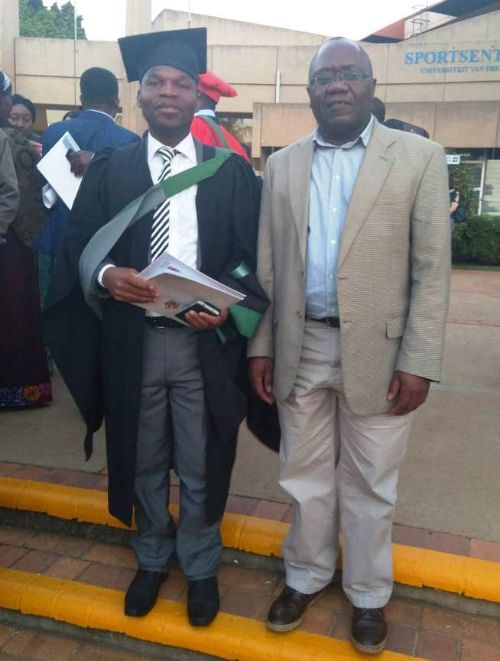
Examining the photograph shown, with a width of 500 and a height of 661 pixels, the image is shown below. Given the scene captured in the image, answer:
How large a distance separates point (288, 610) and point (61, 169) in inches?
103

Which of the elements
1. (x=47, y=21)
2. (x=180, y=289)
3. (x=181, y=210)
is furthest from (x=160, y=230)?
(x=47, y=21)

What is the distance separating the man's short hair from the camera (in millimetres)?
4316

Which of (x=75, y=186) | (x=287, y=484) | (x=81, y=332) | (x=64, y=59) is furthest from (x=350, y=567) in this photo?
(x=64, y=59)

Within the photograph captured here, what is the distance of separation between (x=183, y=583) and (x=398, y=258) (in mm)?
1714

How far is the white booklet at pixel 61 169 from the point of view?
393 cm

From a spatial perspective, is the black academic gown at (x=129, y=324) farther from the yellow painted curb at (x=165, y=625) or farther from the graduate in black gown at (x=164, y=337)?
the yellow painted curb at (x=165, y=625)

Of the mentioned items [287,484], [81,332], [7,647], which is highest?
[81,332]

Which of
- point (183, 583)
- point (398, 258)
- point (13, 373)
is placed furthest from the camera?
point (13, 373)

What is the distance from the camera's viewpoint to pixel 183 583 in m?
3.10

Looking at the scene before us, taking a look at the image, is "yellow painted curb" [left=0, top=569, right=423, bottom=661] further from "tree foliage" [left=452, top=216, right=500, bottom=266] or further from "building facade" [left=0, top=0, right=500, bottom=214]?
"building facade" [left=0, top=0, right=500, bottom=214]

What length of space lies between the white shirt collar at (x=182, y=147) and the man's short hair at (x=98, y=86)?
182 cm

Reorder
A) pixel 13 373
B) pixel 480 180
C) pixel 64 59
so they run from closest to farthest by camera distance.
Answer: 1. pixel 13 373
2. pixel 480 180
3. pixel 64 59

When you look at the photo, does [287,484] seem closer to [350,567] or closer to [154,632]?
[350,567]

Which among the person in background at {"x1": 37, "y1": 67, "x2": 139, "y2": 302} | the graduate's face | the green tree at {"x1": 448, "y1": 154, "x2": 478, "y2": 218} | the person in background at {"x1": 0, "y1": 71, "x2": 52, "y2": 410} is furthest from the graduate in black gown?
the green tree at {"x1": 448, "y1": 154, "x2": 478, "y2": 218}
